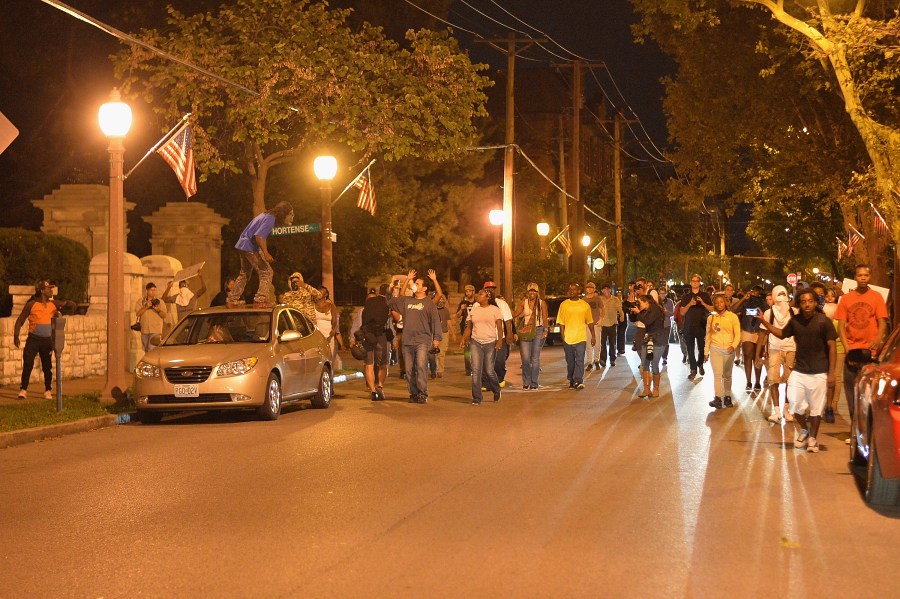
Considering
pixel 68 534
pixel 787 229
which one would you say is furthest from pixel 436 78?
pixel 787 229

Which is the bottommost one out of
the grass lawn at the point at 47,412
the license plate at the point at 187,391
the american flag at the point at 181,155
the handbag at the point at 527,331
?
the grass lawn at the point at 47,412

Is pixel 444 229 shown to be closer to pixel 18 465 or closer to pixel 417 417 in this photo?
pixel 417 417

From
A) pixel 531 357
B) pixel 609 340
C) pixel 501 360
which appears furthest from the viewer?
pixel 609 340

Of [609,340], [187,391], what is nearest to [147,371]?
[187,391]

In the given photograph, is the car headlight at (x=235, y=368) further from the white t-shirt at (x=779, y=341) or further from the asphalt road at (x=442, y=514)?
the white t-shirt at (x=779, y=341)

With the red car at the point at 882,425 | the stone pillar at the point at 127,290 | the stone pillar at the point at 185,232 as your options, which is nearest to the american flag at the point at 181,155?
the stone pillar at the point at 127,290

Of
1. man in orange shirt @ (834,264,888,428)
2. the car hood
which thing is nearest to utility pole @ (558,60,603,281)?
the car hood

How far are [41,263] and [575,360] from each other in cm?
1051

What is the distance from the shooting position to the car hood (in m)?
15.5

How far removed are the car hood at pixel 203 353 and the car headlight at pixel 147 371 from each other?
0.17ft

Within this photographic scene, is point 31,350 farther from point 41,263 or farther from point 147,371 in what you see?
point 41,263

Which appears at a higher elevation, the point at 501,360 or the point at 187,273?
the point at 187,273

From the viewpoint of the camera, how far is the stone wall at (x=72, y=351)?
66.1ft

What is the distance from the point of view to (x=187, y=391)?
15398 mm
